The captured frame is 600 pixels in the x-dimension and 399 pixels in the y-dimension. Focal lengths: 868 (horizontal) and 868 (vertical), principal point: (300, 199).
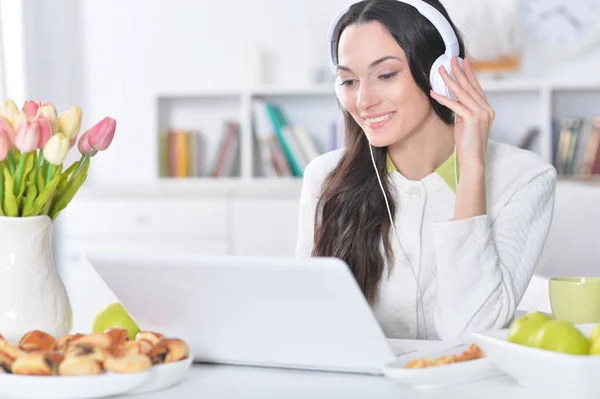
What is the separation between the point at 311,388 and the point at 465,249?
0.47 meters

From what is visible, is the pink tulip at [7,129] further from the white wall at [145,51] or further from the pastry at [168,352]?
the white wall at [145,51]

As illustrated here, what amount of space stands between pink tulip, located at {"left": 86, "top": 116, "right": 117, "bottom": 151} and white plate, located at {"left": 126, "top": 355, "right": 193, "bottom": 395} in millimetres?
363

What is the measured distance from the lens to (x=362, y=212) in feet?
5.56

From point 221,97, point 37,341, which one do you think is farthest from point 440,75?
point 221,97

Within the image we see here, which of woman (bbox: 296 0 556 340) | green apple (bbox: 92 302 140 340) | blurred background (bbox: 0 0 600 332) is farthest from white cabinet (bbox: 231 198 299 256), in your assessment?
green apple (bbox: 92 302 140 340)

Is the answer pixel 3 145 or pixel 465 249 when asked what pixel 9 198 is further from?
pixel 465 249

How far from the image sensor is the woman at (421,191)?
1373mm

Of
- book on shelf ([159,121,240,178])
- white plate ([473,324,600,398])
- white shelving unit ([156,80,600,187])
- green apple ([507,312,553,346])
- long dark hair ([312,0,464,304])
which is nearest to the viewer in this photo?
white plate ([473,324,600,398])

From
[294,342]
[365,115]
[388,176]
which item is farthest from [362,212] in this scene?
[294,342]

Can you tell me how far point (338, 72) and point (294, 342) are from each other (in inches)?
28.5

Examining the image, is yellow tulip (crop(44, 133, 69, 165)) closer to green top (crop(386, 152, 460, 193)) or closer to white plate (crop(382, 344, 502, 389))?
white plate (crop(382, 344, 502, 389))

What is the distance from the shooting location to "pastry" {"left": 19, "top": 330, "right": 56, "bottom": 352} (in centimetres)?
101

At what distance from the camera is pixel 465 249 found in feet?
4.45

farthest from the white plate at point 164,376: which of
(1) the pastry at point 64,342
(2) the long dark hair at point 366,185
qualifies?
(2) the long dark hair at point 366,185
